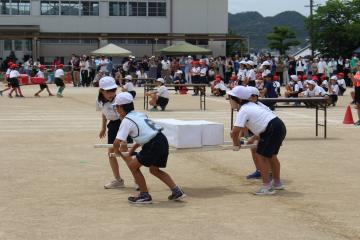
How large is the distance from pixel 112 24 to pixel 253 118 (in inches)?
2173

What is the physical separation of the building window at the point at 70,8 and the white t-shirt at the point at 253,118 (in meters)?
55.3

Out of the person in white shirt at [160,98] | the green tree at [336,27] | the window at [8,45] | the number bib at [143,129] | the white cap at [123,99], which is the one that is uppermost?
the green tree at [336,27]

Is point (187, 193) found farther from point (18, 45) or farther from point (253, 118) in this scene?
point (18, 45)

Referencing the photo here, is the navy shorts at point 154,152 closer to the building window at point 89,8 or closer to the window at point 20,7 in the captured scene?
the window at point 20,7

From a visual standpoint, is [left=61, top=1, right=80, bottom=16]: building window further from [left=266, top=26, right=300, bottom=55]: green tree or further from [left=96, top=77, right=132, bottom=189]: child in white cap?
[left=96, top=77, right=132, bottom=189]: child in white cap

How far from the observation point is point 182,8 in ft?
213

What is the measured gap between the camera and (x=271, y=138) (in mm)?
9609

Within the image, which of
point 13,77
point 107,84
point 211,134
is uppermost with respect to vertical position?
point 107,84

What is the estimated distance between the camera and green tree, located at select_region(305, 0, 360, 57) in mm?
59562

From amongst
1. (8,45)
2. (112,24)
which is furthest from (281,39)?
(8,45)

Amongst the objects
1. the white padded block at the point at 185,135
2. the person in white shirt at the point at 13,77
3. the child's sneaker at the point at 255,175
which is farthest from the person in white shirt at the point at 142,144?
the person in white shirt at the point at 13,77

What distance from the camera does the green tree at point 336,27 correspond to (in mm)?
59562

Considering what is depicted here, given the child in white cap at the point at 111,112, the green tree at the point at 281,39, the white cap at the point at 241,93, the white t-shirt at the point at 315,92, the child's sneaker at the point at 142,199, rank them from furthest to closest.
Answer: the green tree at the point at 281,39 < the white t-shirt at the point at 315,92 < the child in white cap at the point at 111,112 < the white cap at the point at 241,93 < the child's sneaker at the point at 142,199

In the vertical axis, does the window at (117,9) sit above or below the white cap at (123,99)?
above
